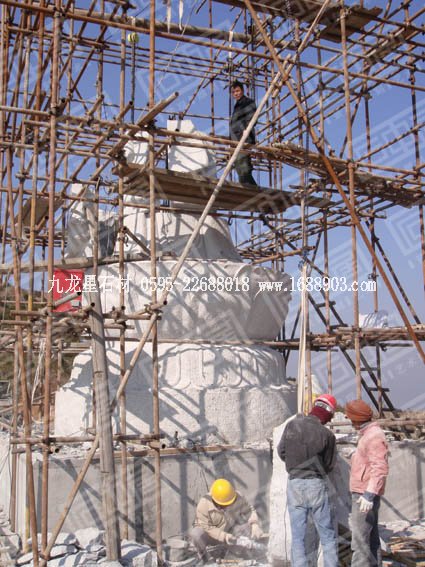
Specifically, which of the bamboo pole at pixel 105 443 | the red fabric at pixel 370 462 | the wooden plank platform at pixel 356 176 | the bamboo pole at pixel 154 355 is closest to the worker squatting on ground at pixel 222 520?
the bamboo pole at pixel 154 355

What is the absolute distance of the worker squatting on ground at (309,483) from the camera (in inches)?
191

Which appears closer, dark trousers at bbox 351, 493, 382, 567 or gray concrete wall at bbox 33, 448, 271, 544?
dark trousers at bbox 351, 493, 382, 567

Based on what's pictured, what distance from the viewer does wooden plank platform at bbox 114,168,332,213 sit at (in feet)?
25.3

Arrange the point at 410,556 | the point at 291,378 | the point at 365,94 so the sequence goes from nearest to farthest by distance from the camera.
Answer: the point at 410,556, the point at 365,94, the point at 291,378

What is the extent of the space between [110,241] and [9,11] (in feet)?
11.4

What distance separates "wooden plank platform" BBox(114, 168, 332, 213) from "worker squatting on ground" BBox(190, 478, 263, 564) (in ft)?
11.9

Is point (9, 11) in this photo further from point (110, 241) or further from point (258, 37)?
point (258, 37)

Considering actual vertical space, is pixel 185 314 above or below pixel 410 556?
above

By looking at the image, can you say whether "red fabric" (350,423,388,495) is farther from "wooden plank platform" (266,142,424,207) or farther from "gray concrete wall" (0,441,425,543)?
"wooden plank platform" (266,142,424,207)

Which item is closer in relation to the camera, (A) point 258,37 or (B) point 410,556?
(B) point 410,556

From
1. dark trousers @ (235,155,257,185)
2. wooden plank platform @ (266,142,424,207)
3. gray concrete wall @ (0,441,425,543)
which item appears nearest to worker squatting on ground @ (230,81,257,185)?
dark trousers @ (235,155,257,185)

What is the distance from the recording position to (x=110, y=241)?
9594 mm

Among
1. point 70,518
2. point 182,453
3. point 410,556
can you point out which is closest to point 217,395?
point 182,453

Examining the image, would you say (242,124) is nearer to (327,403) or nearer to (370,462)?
(327,403)
